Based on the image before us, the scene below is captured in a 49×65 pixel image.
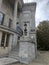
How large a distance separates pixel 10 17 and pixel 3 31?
3556 millimetres

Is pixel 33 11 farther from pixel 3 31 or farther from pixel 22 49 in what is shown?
pixel 22 49

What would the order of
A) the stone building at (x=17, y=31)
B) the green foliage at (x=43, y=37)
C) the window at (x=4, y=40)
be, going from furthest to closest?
the green foliage at (x=43, y=37) < the window at (x=4, y=40) < the stone building at (x=17, y=31)

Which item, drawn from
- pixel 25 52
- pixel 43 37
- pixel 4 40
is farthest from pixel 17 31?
pixel 43 37

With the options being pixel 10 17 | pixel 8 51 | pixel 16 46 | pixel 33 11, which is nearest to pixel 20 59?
pixel 8 51

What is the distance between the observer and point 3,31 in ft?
35.5

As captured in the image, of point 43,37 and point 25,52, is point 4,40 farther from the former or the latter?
point 43,37

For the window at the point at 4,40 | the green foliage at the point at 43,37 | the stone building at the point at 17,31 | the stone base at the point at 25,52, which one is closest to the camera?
the stone base at the point at 25,52

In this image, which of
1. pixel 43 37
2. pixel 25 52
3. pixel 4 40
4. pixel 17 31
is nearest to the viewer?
pixel 25 52

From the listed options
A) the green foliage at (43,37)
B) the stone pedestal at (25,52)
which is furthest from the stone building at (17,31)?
the green foliage at (43,37)

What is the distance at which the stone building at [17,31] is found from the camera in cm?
914

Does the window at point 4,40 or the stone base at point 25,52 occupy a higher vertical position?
the window at point 4,40

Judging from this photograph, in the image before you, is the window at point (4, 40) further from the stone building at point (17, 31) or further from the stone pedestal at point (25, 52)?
the stone pedestal at point (25, 52)

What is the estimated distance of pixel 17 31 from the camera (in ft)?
46.3

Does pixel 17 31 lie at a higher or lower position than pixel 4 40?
higher
